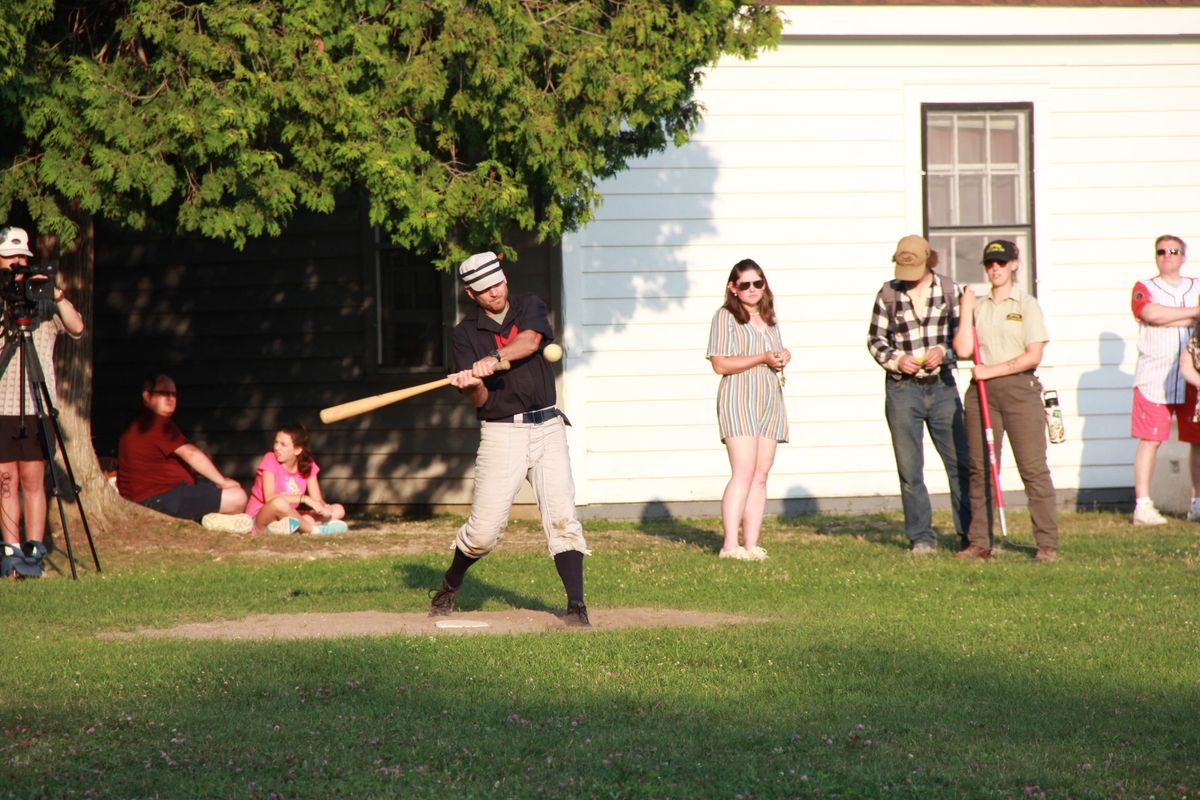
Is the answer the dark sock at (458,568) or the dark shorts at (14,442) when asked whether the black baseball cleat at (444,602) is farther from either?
the dark shorts at (14,442)

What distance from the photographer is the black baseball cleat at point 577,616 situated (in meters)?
7.89

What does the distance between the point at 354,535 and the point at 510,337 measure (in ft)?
17.8

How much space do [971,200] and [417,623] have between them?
834 centimetres

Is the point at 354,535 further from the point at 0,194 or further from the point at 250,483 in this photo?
the point at 0,194

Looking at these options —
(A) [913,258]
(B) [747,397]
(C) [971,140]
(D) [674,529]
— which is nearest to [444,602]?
(B) [747,397]

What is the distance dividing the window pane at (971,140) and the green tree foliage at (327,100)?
4581 millimetres

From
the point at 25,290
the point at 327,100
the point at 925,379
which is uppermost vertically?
the point at 327,100

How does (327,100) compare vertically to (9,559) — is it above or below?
above

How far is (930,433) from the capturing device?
1080 centimetres

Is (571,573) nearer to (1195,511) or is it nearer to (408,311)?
(1195,511)

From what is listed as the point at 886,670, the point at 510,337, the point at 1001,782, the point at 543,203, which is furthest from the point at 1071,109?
the point at 1001,782

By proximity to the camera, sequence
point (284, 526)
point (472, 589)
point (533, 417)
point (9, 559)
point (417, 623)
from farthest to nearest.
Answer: point (284, 526) → point (9, 559) → point (472, 589) → point (417, 623) → point (533, 417)

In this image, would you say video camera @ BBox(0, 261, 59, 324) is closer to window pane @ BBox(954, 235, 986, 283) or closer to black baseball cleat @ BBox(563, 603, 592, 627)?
black baseball cleat @ BBox(563, 603, 592, 627)

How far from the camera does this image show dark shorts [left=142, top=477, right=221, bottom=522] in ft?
42.3
